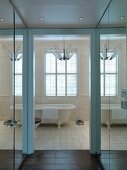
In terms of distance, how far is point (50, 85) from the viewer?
8.46 m

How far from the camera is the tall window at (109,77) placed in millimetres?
3307

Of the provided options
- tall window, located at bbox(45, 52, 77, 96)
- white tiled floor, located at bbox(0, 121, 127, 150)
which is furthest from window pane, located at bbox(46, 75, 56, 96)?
white tiled floor, located at bbox(0, 121, 127, 150)

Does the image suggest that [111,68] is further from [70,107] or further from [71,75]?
[71,75]

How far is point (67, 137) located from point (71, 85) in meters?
2.89

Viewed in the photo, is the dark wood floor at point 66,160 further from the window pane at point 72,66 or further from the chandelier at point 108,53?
the window pane at point 72,66

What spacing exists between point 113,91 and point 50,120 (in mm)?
4303

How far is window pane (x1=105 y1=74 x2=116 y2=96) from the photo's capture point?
336 cm

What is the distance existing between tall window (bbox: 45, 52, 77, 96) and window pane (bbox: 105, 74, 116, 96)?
15.0 feet

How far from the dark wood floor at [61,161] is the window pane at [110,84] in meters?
1.31

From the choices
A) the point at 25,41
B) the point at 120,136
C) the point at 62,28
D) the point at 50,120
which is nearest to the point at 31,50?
the point at 25,41

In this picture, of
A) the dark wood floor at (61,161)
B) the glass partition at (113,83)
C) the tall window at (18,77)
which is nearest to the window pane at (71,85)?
the dark wood floor at (61,161)

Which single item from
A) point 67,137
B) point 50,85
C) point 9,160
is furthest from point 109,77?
point 50,85

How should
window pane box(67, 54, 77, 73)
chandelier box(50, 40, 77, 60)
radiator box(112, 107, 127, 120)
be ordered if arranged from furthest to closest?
window pane box(67, 54, 77, 73) < chandelier box(50, 40, 77, 60) < radiator box(112, 107, 127, 120)

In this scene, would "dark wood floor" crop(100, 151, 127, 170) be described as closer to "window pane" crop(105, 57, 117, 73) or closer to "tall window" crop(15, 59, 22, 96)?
"window pane" crop(105, 57, 117, 73)
